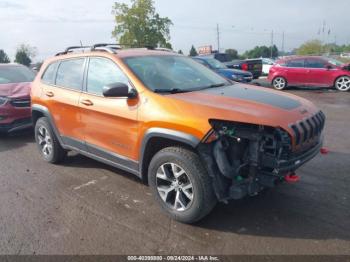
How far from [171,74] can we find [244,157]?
5.17ft

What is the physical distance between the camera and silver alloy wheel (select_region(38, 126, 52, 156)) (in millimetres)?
5594

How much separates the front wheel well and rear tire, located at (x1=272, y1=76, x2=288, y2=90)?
12046 millimetres

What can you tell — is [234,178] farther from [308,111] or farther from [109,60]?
[109,60]

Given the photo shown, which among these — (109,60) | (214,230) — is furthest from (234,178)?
(109,60)

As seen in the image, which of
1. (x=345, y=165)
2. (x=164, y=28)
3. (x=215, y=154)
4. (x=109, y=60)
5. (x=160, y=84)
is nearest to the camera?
(x=215, y=154)

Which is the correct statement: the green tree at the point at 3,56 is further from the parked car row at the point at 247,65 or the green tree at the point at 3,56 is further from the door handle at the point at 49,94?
the door handle at the point at 49,94

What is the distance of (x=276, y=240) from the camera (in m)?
3.28

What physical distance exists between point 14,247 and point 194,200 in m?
1.85

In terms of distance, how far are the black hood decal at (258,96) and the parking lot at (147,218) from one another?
120 centimetres

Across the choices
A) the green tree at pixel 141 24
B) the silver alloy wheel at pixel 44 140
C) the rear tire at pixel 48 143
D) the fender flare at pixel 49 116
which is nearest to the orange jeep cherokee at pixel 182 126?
the fender flare at pixel 49 116

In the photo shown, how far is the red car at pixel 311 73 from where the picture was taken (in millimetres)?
13531

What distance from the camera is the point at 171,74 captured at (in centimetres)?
430

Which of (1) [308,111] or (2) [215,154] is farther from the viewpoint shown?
(1) [308,111]

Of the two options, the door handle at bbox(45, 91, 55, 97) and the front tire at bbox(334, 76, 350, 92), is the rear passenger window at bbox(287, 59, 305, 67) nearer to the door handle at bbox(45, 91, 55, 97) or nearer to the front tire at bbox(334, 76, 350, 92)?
the front tire at bbox(334, 76, 350, 92)
